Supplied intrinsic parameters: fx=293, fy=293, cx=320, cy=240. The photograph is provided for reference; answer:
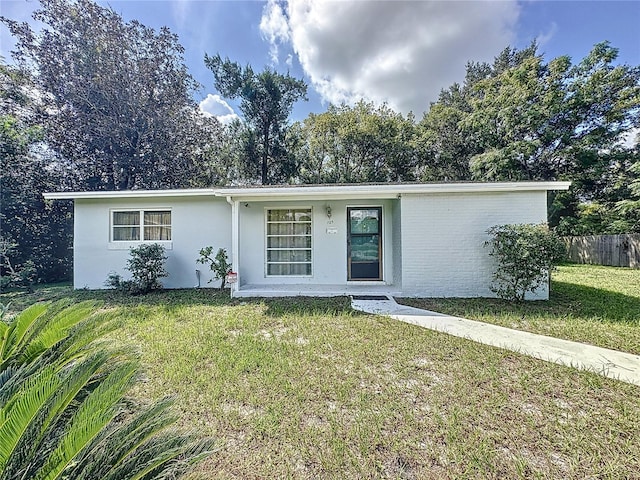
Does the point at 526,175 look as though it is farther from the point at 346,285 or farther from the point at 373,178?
the point at 346,285

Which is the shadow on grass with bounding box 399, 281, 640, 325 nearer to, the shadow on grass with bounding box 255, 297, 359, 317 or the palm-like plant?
the shadow on grass with bounding box 255, 297, 359, 317

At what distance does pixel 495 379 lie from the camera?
3.10 m

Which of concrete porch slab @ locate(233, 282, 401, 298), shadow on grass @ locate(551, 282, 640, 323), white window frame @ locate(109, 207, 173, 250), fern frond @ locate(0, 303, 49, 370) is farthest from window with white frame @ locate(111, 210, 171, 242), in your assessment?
shadow on grass @ locate(551, 282, 640, 323)

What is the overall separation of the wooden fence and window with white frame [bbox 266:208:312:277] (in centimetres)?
1137

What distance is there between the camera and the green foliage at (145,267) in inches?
294

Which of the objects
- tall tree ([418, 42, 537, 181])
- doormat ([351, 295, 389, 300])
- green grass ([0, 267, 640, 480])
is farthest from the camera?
tall tree ([418, 42, 537, 181])

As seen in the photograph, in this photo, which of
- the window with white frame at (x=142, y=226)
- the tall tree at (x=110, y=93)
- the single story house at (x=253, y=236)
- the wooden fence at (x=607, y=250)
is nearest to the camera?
the single story house at (x=253, y=236)

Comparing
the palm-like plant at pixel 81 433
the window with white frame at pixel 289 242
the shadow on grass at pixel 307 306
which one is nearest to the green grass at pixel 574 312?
the shadow on grass at pixel 307 306

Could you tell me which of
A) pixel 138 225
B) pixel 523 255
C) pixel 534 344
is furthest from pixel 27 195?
pixel 523 255

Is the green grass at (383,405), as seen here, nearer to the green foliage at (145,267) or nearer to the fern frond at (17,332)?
the fern frond at (17,332)

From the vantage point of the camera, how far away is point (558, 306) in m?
5.94

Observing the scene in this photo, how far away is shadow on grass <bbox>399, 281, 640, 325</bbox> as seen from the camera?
5.29 meters

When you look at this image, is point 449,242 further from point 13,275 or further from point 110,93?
point 110,93

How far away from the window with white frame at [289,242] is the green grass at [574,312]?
2.97 meters
